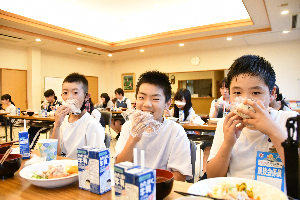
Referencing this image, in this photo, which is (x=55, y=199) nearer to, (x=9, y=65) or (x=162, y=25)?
(x=162, y=25)

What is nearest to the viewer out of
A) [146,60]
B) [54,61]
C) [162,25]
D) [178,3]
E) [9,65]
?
[178,3]

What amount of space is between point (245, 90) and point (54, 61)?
29.5 ft

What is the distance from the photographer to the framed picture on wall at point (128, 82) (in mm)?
10164

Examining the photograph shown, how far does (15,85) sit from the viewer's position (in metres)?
7.84

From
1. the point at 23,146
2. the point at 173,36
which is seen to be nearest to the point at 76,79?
the point at 23,146

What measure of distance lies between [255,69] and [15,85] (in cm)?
874

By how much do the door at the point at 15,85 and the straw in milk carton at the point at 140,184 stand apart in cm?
870

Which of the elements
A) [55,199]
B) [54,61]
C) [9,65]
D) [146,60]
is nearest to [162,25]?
[146,60]

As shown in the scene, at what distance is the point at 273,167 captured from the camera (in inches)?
41.3

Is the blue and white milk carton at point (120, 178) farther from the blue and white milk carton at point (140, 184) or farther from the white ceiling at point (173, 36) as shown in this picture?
the white ceiling at point (173, 36)

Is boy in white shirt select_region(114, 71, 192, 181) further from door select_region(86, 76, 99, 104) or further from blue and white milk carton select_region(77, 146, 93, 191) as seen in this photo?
door select_region(86, 76, 99, 104)

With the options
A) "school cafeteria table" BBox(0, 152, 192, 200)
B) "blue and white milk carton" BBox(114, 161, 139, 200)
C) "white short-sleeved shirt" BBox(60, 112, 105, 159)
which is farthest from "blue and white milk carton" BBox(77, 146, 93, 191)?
"white short-sleeved shirt" BBox(60, 112, 105, 159)

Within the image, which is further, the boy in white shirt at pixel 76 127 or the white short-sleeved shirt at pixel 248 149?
the boy in white shirt at pixel 76 127

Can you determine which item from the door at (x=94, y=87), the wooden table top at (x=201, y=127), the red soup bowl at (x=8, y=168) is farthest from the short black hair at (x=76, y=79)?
the door at (x=94, y=87)
